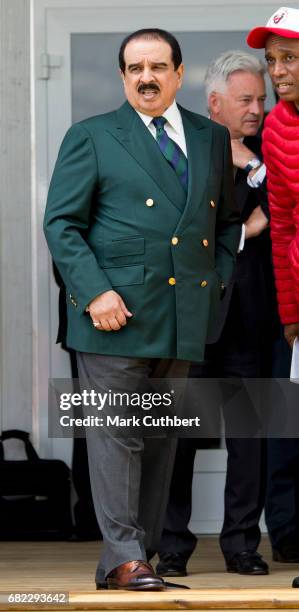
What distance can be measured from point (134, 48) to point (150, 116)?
187 mm

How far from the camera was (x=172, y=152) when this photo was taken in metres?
3.86

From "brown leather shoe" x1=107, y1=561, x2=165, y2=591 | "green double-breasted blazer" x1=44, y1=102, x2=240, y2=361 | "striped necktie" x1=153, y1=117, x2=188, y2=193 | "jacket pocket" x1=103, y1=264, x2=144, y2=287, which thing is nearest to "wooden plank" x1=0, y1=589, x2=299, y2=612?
"brown leather shoe" x1=107, y1=561, x2=165, y2=591

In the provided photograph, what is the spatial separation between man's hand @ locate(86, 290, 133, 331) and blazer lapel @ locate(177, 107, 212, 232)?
0.26 m

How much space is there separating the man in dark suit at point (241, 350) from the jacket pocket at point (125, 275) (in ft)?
2.44

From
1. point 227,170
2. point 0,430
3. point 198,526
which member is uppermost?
point 227,170

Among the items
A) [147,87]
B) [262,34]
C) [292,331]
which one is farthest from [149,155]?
[292,331]

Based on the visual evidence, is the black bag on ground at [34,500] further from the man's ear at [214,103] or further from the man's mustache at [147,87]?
the man's mustache at [147,87]

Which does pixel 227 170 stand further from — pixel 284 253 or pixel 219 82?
pixel 219 82

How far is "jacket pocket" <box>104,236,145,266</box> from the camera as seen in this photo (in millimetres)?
3740

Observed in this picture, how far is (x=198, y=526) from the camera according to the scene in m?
5.59

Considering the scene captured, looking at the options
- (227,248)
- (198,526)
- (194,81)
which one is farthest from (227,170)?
(198,526)

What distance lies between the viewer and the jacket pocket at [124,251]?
3740 mm

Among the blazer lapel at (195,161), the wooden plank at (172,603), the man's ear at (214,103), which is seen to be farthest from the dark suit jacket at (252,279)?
the wooden plank at (172,603)

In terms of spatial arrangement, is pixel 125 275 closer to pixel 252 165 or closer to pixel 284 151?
pixel 284 151
